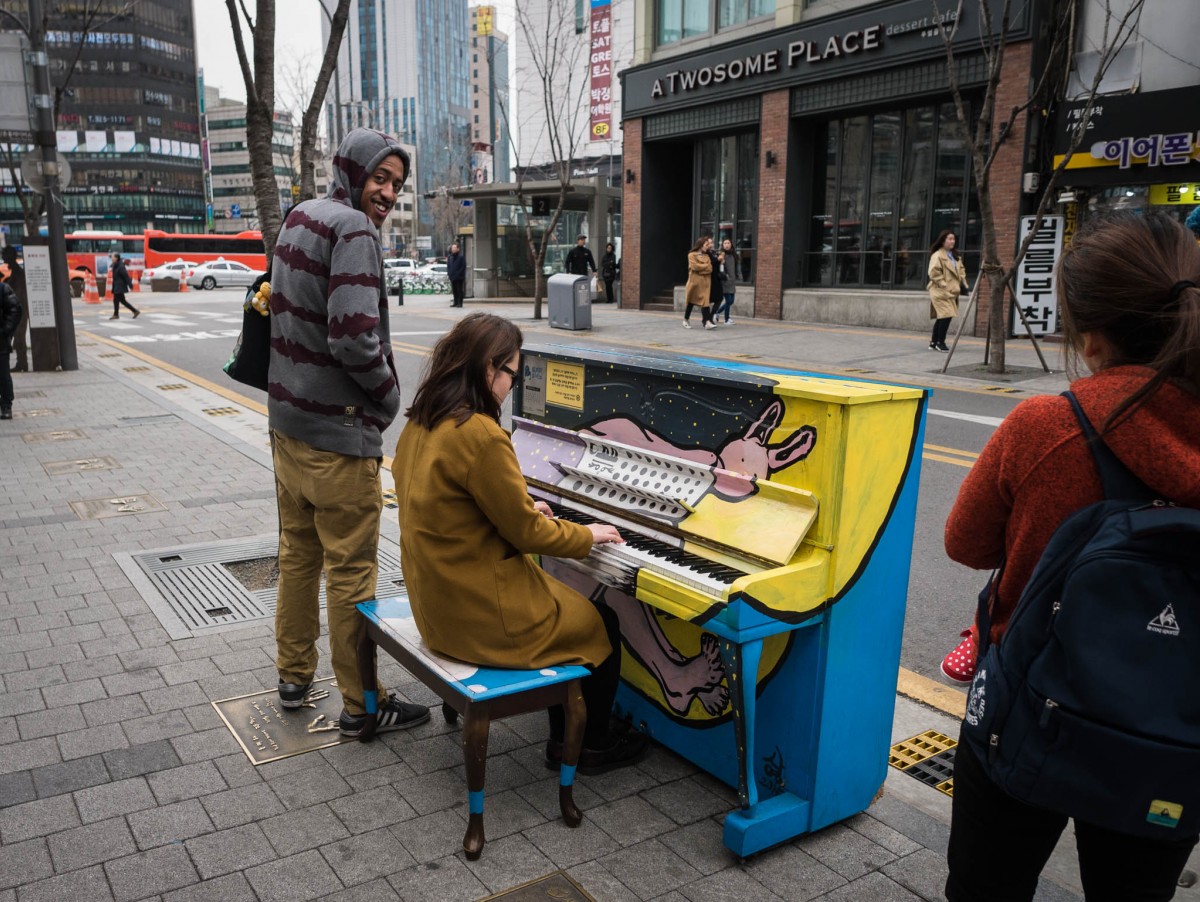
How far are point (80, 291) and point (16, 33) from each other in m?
28.8

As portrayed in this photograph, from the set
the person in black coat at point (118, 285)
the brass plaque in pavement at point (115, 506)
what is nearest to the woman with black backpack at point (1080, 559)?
the brass plaque in pavement at point (115, 506)

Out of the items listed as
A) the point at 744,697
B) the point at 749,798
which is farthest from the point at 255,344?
the point at 749,798

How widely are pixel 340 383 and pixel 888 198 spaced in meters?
18.5

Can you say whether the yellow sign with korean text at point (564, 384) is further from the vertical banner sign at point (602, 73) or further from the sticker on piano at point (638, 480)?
the vertical banner sign at point (602, 73)

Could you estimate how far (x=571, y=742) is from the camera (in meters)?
2.96

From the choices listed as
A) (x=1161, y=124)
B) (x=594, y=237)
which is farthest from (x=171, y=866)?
(x=594, y=237)

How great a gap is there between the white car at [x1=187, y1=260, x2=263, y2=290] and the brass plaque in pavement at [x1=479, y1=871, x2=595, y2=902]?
45.7 meters

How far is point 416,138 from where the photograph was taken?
376 feet

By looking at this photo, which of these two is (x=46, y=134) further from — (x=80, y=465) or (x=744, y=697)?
(x=744, y=697)

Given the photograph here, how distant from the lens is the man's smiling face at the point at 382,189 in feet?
11.5

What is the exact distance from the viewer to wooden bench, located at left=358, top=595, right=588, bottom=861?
2803mm

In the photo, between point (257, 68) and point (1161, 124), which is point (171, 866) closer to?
point (257, 68)

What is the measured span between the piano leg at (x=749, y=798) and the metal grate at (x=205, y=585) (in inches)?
98.3

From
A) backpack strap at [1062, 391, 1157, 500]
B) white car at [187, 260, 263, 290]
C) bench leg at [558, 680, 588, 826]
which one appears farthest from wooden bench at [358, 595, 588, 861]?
white car at [187, 260, 263, 290]
